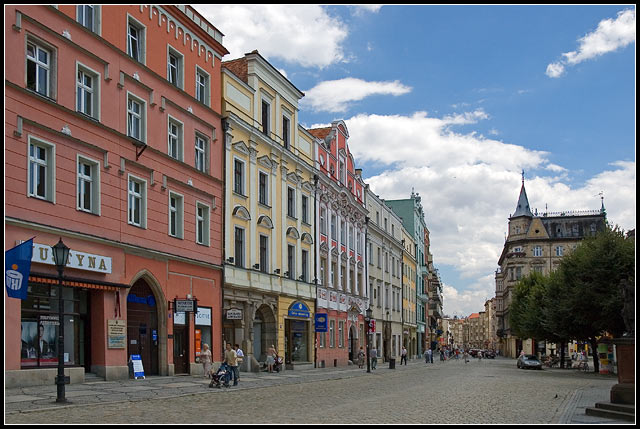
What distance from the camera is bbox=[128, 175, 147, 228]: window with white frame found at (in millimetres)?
28594

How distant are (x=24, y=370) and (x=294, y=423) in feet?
36.5

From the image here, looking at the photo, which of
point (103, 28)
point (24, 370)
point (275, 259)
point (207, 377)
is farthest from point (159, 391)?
point (275, 259)

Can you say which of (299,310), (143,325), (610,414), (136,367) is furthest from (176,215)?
(610,414)

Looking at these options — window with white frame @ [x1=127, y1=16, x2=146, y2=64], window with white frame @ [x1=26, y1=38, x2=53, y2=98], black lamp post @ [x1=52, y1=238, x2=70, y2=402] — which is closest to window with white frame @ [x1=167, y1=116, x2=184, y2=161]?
window with white frame @ [x1=127, y1=16, x2=146, y2=64]

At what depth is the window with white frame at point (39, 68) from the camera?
77.3ft

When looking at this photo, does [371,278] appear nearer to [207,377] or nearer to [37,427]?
[207,377]

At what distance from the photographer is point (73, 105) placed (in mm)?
25203

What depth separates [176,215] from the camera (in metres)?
32.2

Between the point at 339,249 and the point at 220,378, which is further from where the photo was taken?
the point at 339,249

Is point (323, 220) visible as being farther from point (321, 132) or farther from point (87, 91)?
point (87, 91)

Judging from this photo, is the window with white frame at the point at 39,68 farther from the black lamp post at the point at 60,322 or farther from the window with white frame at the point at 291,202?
the window with white frame at the point at 291,202

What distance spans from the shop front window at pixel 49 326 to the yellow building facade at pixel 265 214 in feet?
33.2

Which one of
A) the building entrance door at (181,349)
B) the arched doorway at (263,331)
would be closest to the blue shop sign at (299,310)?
the arched doorway at (263,331)

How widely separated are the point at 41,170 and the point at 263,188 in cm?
1785
